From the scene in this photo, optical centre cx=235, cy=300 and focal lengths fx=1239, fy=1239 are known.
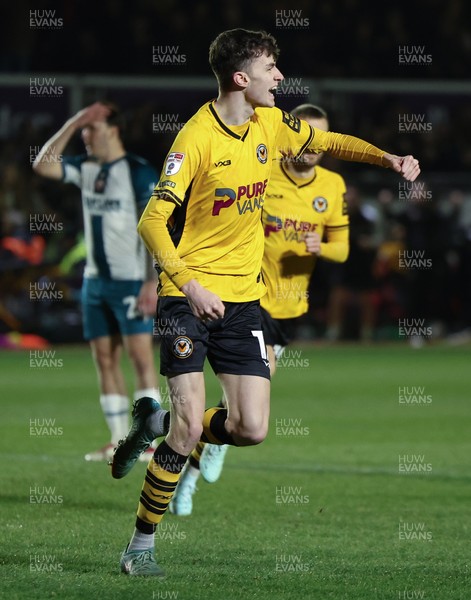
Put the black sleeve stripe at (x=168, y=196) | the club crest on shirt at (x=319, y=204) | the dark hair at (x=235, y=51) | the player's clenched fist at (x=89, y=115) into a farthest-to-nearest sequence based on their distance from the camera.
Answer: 1. the player's clenched fist at (x=89, y=115)
2. the club crest on shirt at (x=319, y=204)
3. the dark hair at (x=235, y=51)
4. the black sleeve stripe at (x=168, y=196)

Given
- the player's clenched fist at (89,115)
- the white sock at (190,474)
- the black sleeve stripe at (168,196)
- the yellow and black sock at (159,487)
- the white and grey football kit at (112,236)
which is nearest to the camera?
the black sleeve stripe at (168,196)

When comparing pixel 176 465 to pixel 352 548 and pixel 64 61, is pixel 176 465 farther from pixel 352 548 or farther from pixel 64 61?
pixel 64 61

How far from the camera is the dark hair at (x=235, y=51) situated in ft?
19.8

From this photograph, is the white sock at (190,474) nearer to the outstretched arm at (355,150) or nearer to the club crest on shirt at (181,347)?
the club crest on shirt at (181,347)

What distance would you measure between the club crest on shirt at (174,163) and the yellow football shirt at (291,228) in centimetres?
272

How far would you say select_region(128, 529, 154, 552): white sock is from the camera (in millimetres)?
5812

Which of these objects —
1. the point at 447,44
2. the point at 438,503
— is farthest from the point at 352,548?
the point at 447,44

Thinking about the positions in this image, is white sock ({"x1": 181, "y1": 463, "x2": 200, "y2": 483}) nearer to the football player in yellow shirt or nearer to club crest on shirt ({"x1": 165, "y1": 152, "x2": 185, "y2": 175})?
the football player in yellow shirt

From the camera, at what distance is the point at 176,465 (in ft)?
19.3

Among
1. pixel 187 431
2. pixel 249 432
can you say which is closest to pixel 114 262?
pixel 249 432

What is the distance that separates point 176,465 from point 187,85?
54.6 ft

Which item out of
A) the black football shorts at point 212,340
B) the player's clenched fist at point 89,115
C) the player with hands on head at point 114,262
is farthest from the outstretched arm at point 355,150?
the player with hands on head at point 114,262

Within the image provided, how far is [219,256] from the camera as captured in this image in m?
6.10

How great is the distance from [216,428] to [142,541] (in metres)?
0.75
